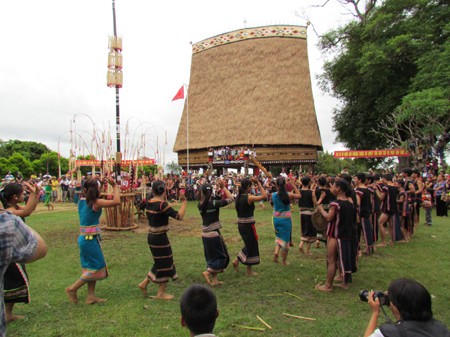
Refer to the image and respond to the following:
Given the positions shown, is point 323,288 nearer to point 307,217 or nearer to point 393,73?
point 307,217

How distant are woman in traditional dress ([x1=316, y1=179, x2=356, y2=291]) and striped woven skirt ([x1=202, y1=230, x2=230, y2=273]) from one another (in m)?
1.42

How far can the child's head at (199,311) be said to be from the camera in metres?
1.84

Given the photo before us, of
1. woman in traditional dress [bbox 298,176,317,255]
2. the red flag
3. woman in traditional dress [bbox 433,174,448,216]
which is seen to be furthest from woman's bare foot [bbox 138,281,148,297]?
the red flag

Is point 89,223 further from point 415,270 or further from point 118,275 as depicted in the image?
point 415,270

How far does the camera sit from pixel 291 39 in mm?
25016

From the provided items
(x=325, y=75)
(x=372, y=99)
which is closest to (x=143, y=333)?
(x=372, y=99)

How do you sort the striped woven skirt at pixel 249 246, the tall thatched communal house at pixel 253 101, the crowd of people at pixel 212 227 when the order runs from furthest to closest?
the tall thatched communal house at pixel 253 101
the striped woven skirt at pixel 249 246
the crowd of people at pixel 212 227

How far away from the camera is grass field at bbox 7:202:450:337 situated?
3648 millimetres

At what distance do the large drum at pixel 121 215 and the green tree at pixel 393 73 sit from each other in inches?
460

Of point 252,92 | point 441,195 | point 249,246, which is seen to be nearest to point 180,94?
point 252,92

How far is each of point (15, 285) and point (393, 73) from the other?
20.5 meters

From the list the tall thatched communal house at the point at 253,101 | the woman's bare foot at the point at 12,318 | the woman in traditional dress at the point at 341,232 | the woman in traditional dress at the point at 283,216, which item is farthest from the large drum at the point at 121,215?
the tall thatched communal house at the point at 253,101

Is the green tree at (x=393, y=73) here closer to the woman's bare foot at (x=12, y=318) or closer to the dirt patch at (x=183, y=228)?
the dirt patch at (x=183, y=228)

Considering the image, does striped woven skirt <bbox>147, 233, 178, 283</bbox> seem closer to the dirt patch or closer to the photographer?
the photographer
